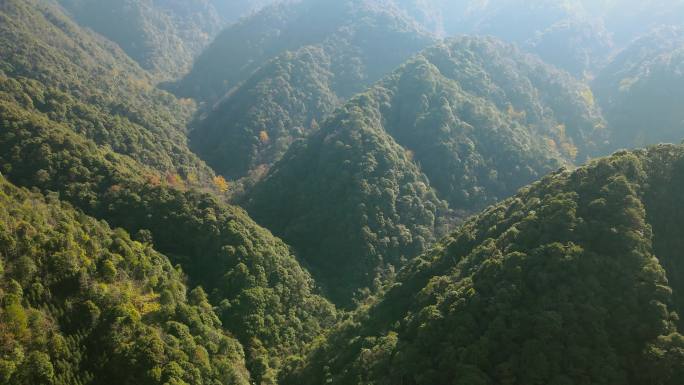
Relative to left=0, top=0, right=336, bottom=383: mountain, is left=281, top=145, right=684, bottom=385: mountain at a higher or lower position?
higher

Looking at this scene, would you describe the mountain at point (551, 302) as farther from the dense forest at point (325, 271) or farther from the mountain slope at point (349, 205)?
the mountain slope at point (349, 205)

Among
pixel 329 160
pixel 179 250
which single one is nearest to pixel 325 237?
pixel 329 160

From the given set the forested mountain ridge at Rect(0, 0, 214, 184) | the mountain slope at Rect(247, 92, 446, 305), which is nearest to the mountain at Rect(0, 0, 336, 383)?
the forested mountain ridge at Rect(0, 0, 214, 184)

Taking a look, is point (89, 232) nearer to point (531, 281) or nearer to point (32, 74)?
point (531, 281)

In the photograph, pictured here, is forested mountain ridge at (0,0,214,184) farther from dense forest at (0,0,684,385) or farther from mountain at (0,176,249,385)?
mountain at (0,176,249,385)

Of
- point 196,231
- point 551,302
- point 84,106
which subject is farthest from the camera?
point 84,106

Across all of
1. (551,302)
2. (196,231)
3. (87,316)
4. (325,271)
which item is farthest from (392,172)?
(87,316)

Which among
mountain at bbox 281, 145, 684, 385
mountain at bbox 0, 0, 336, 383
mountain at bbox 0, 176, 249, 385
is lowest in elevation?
mountain at bbox 0, 176, 249, 385

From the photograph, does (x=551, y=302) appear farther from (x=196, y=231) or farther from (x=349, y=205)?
(x=349, y=205)
